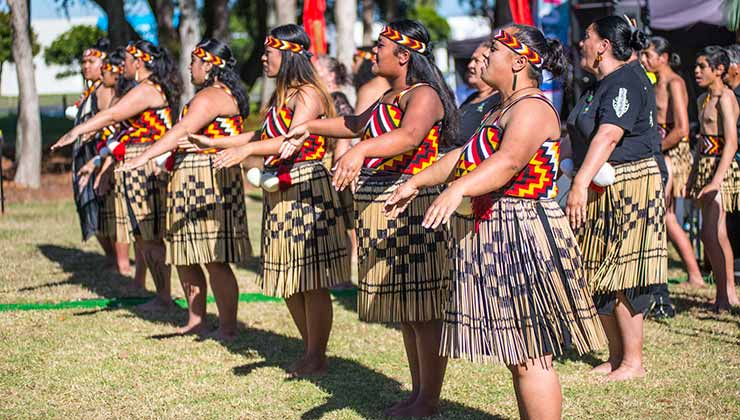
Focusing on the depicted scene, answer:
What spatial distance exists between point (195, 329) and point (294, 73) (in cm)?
214

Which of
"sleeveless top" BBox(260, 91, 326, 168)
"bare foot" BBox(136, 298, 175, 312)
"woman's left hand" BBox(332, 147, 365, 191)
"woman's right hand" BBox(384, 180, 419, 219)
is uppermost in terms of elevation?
"sleeveless top" BBox(260, 91, 326, 168)

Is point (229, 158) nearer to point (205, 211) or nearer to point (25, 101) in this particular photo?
point (205, 211)

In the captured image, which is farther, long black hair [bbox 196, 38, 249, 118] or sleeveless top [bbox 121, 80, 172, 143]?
sleeveless top [bbox 121, 80, 172, 143]

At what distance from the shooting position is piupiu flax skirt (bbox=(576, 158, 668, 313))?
189 inches

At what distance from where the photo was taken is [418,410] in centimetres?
451

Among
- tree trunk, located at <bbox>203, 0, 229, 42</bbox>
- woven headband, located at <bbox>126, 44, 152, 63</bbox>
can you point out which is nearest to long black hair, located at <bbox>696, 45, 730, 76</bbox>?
woven headband, located at <bbox>126, 44, 152, 63</bbox>

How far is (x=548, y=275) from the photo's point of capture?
11.6 ft

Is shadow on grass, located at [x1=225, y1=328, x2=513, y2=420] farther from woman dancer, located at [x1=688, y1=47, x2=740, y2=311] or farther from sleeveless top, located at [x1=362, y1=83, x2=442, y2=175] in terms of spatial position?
woman dancer, located at [x1=688, y1=47, x2=740, y2=311]

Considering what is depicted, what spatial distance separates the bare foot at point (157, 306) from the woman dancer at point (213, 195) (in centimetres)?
110

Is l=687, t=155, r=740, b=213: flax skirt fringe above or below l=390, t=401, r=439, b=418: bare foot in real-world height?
above

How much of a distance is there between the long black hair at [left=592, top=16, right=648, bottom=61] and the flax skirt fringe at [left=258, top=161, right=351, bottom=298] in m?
1.67

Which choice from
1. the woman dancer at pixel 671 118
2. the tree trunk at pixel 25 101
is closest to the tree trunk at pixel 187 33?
the tree trunk at pixel 25 101

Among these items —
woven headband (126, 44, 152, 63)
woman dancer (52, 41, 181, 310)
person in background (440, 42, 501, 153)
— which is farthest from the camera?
woven headband (126, 44, 152, 63)

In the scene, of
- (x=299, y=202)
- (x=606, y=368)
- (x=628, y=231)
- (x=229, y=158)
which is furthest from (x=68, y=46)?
(x=628, y=231)
